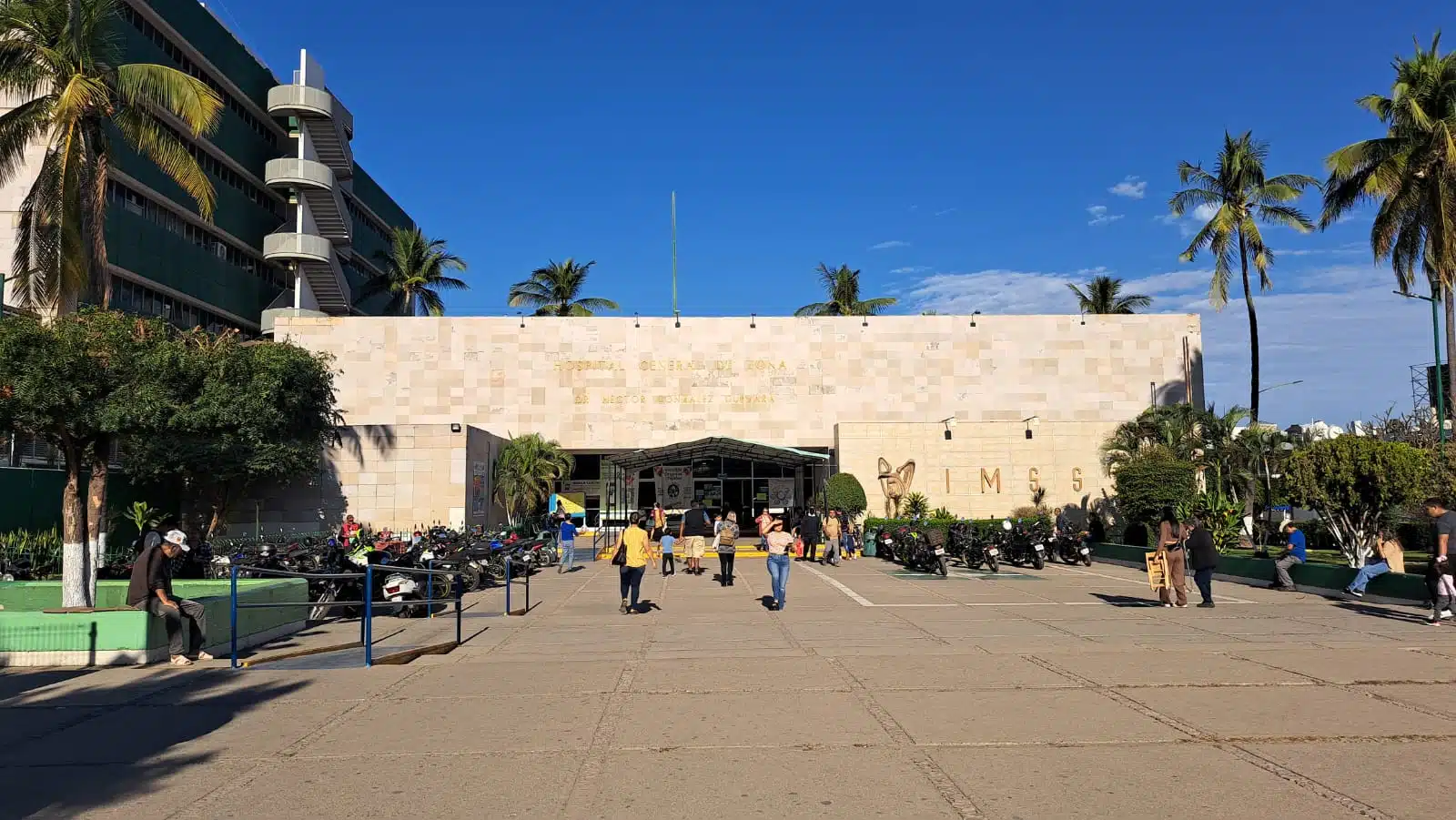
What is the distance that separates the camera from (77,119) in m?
17.3

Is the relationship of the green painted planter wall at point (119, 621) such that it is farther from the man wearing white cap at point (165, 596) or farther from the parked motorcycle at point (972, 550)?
the parked motorcycle at point (972, 550)

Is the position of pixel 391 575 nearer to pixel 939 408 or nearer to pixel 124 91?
pixel 124 91

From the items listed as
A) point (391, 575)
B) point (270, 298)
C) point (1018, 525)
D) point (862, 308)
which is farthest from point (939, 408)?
point (270, 298)

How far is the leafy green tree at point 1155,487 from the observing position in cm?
2673

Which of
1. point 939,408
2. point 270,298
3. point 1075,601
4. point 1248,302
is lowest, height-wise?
point 1075,601

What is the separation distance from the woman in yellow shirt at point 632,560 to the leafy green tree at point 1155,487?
16957mm

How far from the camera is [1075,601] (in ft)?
55.0

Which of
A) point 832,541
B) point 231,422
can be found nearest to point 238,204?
point 231,422

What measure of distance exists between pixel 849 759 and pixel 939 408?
4007 centimetres

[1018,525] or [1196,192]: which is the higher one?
[1196,192]

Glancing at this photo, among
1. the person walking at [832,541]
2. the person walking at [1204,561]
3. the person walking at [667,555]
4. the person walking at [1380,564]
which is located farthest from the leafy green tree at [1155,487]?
the person walking at [667,555]

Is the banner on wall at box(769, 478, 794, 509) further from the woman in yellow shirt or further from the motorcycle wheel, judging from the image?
the motorcycle wheel

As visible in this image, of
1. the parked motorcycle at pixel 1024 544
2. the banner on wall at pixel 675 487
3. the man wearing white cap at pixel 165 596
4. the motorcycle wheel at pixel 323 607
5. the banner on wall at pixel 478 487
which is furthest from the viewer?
the banner on wall at pixel 675 487

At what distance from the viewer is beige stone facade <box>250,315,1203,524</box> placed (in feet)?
145
